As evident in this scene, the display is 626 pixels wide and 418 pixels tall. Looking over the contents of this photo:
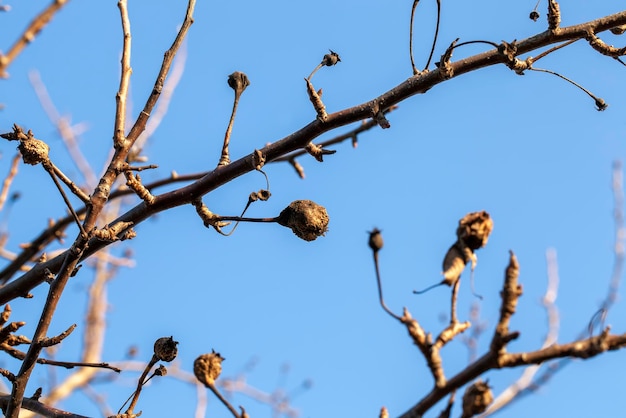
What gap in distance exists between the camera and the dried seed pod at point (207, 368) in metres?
1.60

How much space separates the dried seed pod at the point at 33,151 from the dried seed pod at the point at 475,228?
1.05 m

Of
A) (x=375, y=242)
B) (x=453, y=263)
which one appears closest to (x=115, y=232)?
(x=375, y=242)

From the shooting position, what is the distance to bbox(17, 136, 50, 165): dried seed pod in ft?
6.10

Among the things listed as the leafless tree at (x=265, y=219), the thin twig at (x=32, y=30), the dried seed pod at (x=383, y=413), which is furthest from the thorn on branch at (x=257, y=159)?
the thin twig at (x=32, y=30)

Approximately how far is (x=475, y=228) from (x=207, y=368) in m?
0.64

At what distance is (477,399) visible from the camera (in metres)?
1.27

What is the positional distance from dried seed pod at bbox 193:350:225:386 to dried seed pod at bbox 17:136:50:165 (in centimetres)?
67

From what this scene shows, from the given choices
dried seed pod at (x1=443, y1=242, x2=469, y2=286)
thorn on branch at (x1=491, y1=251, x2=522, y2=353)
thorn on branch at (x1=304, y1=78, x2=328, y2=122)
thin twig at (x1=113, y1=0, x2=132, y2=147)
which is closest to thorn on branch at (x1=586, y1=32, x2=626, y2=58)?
thorn on branch at (x1=304, y1=78, x2=328, y2=122)

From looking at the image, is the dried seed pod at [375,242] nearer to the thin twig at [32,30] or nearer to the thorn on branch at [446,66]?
the thorn on branch at [446,66]

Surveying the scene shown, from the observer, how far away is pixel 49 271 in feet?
6.61

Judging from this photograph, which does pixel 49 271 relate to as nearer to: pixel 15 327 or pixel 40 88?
pixel 15 327

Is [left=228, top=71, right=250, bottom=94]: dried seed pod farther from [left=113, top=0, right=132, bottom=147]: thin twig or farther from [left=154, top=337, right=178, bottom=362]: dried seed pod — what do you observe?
[left=154, top=337, right=178, bottom=362]: dried seed pod

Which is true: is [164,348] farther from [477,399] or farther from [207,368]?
[477,399]

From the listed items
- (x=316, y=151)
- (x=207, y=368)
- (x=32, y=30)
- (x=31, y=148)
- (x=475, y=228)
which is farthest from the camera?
(x=32, y=30)
